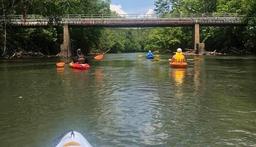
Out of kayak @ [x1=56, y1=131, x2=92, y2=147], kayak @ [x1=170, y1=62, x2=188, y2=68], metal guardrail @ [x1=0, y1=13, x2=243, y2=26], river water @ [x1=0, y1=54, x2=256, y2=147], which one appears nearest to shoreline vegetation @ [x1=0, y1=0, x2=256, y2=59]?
metal guardrail @ [x1=0, y1=13, x2=243, y2=26]

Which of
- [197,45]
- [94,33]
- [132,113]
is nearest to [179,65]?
[132,113]

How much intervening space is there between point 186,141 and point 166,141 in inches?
22.9

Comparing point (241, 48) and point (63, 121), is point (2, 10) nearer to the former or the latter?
point (241, 48)

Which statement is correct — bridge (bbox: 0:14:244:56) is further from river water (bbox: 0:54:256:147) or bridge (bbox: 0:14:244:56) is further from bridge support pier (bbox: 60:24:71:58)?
river water (bbox: 0:54:256:147)

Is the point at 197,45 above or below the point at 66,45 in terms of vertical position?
below

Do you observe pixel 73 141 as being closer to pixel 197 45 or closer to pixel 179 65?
pixel 179 65

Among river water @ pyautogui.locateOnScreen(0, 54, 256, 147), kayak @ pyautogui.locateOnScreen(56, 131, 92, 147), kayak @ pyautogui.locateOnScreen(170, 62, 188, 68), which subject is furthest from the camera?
kayak @ pyautogui.locateOnScreen(170, 62, 188, 68)

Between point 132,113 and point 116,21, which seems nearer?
point 132,113

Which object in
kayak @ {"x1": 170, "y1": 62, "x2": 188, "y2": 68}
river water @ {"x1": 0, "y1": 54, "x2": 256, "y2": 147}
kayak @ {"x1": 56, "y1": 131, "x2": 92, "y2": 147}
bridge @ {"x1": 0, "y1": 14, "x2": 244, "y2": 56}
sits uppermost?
bridge @ {"x1": 0, "y1": 14, "x2": 244, "y2": 56}

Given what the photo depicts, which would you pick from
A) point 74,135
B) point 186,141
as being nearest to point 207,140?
point 186,141

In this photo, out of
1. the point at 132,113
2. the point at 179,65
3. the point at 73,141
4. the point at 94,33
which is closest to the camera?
the point at 73,141

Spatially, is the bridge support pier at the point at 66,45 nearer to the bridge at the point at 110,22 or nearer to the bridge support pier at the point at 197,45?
the bridge at the point at 110,22

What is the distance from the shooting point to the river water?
14.7m

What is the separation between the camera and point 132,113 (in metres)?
18.7
